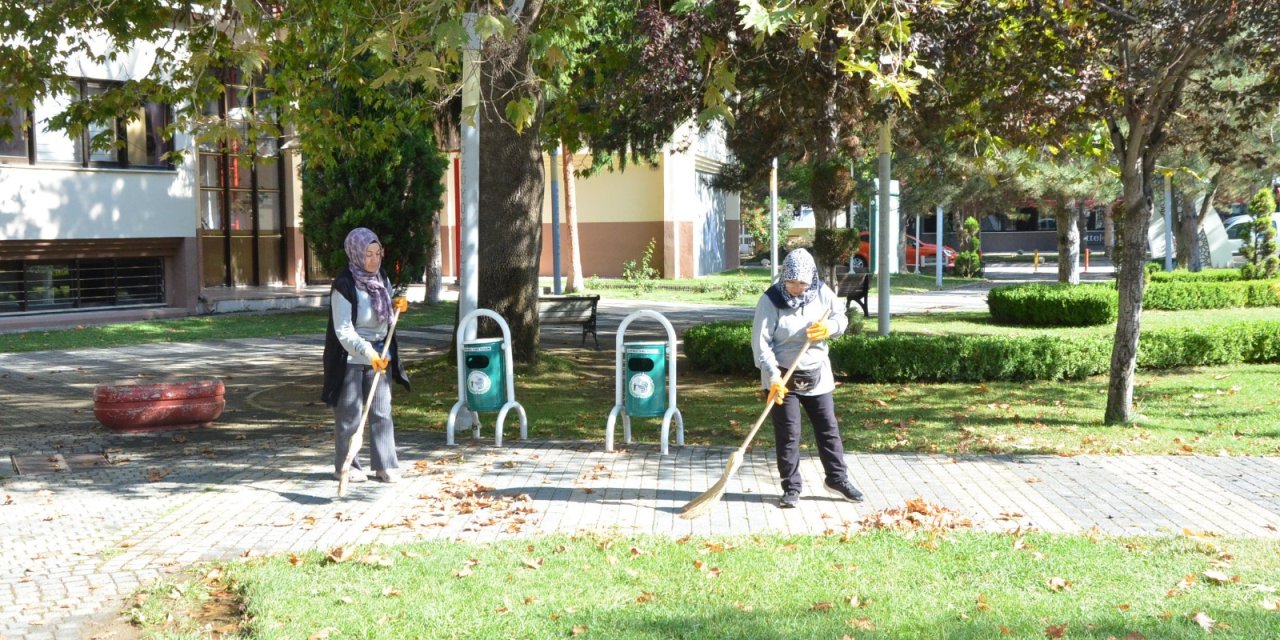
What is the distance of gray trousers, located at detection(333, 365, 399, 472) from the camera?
785 cm

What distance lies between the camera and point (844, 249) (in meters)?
16.0

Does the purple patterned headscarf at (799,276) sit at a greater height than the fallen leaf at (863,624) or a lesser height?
greater

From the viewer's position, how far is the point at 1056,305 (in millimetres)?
19922

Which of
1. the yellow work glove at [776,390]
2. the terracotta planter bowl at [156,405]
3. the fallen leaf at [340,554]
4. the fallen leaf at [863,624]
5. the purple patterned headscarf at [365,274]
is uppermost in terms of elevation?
the purple patterned headscarf at [365,274]

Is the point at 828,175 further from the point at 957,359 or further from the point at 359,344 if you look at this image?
the point at 359,344

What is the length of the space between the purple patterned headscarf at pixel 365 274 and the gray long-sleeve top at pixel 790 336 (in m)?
2.41

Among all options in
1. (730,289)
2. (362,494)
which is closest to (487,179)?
(362,494)

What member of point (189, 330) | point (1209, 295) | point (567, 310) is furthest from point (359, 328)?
point (1209, 295)

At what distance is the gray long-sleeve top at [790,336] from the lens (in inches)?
285

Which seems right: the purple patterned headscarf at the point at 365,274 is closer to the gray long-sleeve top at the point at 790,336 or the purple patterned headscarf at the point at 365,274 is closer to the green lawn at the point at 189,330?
the gray long-sleeve top at the point at 790,336

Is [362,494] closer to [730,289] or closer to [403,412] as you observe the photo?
[403,412]

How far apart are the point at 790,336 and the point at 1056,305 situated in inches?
551

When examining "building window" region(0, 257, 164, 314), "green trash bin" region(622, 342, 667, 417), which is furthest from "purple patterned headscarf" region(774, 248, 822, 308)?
"building window" region(0, 257, 164, 314)

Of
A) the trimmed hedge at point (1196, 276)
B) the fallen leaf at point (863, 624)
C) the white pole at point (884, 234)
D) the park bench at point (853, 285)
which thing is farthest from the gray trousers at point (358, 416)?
the trimmed hedge at point (1196, 276)
